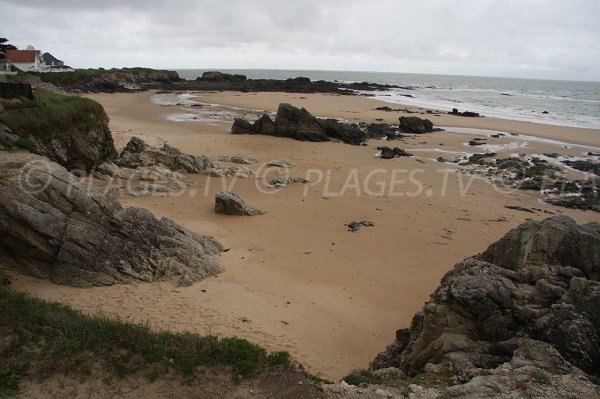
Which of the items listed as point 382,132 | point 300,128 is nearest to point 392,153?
point 300,128

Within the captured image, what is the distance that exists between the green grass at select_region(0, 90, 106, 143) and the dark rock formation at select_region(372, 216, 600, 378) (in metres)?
14.0

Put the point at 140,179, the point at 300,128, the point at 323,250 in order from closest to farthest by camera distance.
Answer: the point at 323,250, the point at 140,179, the point at 300,128

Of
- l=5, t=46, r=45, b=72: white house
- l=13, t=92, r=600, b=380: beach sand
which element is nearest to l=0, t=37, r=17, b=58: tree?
l=5, t=46, r=45, b=72: white house

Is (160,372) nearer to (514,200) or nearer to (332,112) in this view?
(514,200)

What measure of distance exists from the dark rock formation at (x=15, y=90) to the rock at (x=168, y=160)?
4640mm

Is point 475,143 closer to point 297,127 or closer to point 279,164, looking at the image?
point 297,127

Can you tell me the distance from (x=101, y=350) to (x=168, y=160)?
15.6 metres

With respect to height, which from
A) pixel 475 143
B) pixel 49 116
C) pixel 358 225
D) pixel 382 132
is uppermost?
pixel 49 116

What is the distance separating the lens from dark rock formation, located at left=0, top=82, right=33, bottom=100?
1616 cm

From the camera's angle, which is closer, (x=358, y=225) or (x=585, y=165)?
(x=358, y=225)

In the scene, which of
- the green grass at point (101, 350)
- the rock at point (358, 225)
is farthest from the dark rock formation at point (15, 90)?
the rock at point (358, 225)

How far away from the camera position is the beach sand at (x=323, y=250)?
8938 mm

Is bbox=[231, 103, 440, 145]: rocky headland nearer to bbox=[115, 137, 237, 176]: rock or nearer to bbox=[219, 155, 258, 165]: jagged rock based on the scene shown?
bbox=[219, 155, 258, 165]: jagged rock

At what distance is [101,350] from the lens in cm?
630
